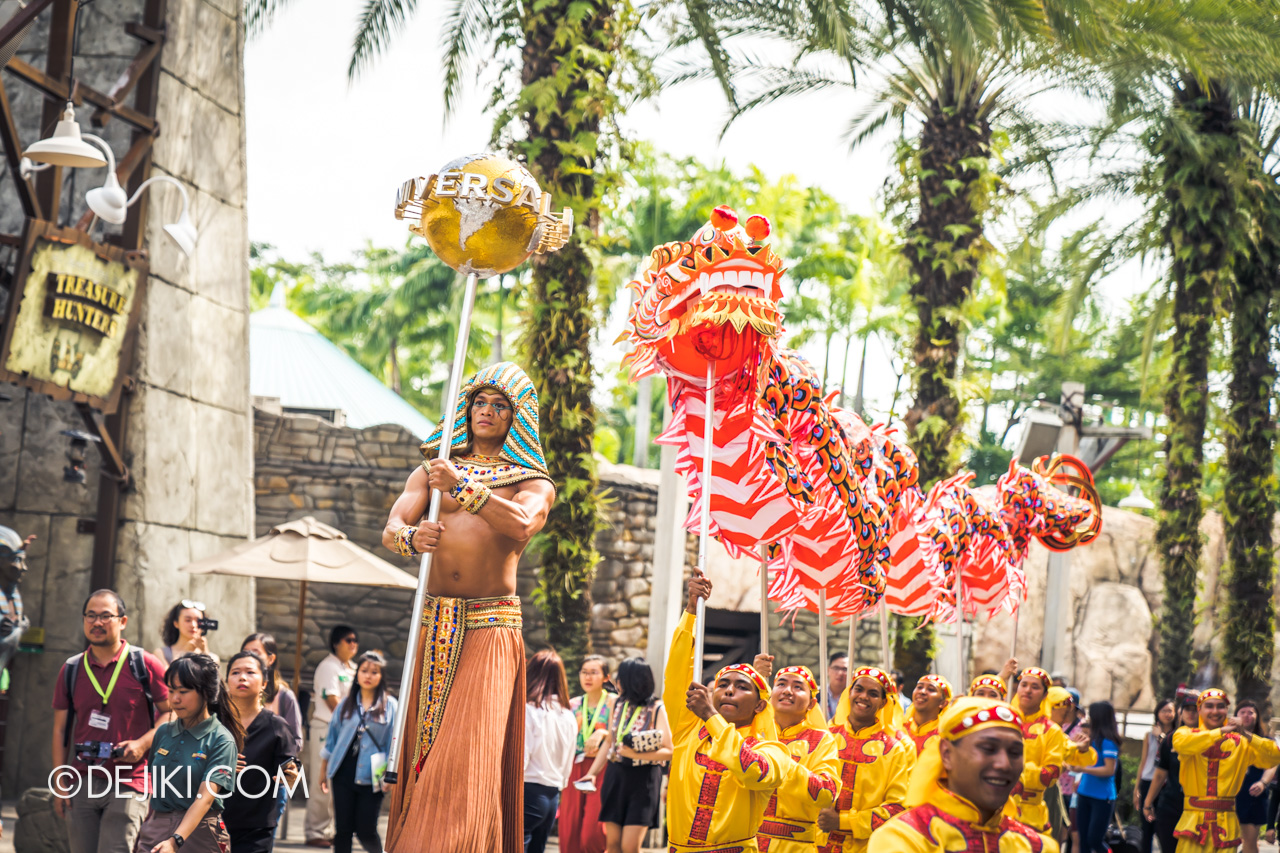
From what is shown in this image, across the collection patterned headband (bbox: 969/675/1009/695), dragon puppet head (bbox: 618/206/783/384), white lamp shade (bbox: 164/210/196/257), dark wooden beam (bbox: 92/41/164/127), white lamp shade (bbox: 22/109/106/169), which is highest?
dark wooden beam (bbox: 92/41/164/127)

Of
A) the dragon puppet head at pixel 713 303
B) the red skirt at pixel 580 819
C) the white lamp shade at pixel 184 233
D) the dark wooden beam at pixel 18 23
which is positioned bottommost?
the red skirt at pixel 580 819

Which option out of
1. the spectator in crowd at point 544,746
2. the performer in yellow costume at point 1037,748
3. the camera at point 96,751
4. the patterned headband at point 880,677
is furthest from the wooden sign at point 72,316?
the performer in yellow costume at point 1037,748

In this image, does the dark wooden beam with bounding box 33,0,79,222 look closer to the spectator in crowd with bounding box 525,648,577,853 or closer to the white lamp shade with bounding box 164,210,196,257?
the white lamp shade with bounding box 164,210,196,257

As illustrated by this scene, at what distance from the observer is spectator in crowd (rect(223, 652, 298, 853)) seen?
5.76 meters

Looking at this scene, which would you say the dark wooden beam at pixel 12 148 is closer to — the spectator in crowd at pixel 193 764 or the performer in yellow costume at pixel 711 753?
the spectator in crowd at pixel 193 764

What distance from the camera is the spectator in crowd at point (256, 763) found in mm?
5758

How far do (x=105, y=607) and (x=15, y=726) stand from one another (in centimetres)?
500

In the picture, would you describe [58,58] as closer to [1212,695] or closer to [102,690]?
[102,690]

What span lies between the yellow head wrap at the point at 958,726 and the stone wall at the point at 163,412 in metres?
8.01

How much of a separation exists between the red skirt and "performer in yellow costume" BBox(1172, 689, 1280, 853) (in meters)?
4.30

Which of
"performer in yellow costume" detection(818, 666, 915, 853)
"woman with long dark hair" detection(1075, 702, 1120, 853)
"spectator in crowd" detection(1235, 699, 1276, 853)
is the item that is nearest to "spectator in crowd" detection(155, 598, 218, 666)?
"performer in yellow costume" detection(818, 666, 915, 853)

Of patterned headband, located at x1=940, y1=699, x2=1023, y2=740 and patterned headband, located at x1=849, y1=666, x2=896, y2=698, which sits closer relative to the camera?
patterned headband, located at x1=940, y1=699, x2=1023, y2=740

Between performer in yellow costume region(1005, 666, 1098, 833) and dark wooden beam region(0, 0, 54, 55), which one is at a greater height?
dark wooden beam region(0, 0, 54, 55)

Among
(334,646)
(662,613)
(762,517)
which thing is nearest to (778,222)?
(662,613)
